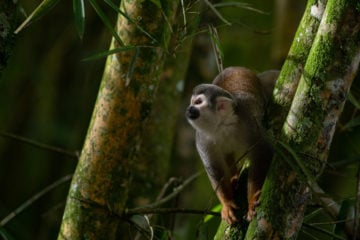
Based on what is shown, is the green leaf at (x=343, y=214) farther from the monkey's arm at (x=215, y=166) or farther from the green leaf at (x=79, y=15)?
the green leaf at (x=79, y=15)

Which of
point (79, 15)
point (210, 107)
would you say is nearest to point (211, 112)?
point (210, 107)

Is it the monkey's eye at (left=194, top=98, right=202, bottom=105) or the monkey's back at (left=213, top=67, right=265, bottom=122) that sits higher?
the monkey's back at (left=213, top=67, right=265, bottom=122)

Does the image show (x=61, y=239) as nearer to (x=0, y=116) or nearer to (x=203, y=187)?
(x=0, y=116)

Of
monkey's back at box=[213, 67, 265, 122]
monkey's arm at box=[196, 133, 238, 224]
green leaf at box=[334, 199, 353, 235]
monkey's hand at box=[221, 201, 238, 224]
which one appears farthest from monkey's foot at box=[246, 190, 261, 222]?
monkey's back at box=[213, 67, 265, 122]

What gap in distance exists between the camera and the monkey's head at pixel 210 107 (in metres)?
2.96

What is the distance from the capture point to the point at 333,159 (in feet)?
15.9

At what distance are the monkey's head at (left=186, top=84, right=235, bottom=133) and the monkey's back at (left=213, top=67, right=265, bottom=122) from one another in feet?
0.29

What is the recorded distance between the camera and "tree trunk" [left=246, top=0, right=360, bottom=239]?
1.84 meters

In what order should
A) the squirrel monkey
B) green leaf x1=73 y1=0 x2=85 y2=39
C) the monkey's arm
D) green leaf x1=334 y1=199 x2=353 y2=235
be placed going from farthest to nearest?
1. the squirrel monkey
2. the monkey's arm
3. green leaf x1=334 y1=199 x2=353 y2=235
4. green leaf x1=73 y1=0 x2=85 y2=39

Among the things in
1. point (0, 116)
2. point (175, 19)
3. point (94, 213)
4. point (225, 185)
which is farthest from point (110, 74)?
point (0, 116)

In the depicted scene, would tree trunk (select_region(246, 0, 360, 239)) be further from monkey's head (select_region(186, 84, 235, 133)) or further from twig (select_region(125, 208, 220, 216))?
monkey's head (select_region(186, 84, 235, 133))

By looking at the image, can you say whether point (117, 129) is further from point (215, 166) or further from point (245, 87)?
point (245, 87)

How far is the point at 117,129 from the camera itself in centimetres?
238

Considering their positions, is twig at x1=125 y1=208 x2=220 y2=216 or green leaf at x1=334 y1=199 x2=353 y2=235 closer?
twig at x1=125 y1=208 x2=220 y2=216
